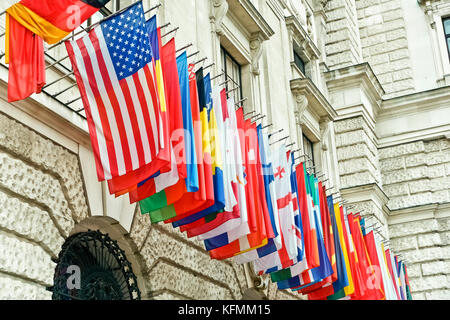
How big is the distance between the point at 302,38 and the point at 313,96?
8.49 ft

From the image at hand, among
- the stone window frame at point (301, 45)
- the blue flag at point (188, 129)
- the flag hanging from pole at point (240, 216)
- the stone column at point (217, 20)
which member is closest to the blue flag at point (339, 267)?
the stone column at point (217, 20)

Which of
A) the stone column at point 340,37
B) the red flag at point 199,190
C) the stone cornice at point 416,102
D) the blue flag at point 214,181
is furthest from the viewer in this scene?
the stone column at point 340,37

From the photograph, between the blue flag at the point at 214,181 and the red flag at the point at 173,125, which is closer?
the red flag at the point at 173,125

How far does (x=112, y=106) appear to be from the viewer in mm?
11016

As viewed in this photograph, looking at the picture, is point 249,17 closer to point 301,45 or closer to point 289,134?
point 289,134

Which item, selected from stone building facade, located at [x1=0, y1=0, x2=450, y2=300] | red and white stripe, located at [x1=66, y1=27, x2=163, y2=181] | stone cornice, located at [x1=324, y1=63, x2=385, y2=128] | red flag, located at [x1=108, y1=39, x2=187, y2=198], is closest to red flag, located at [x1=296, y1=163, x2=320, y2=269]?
stone building facade, located at [x1=0, y1=0, x2=450, y2=300]

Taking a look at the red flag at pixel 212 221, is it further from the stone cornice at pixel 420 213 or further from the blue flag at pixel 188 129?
the stone cornice at pixel 420 213

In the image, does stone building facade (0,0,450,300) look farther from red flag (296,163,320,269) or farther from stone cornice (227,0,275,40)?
red flag (296,163,320,269)

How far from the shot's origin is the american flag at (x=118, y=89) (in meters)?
10.9

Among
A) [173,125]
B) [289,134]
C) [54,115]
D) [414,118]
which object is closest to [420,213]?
[414,118]

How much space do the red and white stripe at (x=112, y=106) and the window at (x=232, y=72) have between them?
325 inches

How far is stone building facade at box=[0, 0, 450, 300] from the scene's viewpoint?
35.4 feet

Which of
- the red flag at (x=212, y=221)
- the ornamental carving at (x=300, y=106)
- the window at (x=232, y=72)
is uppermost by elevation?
the ornamental carving at (x=300, y=106)

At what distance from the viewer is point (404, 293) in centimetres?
2450
